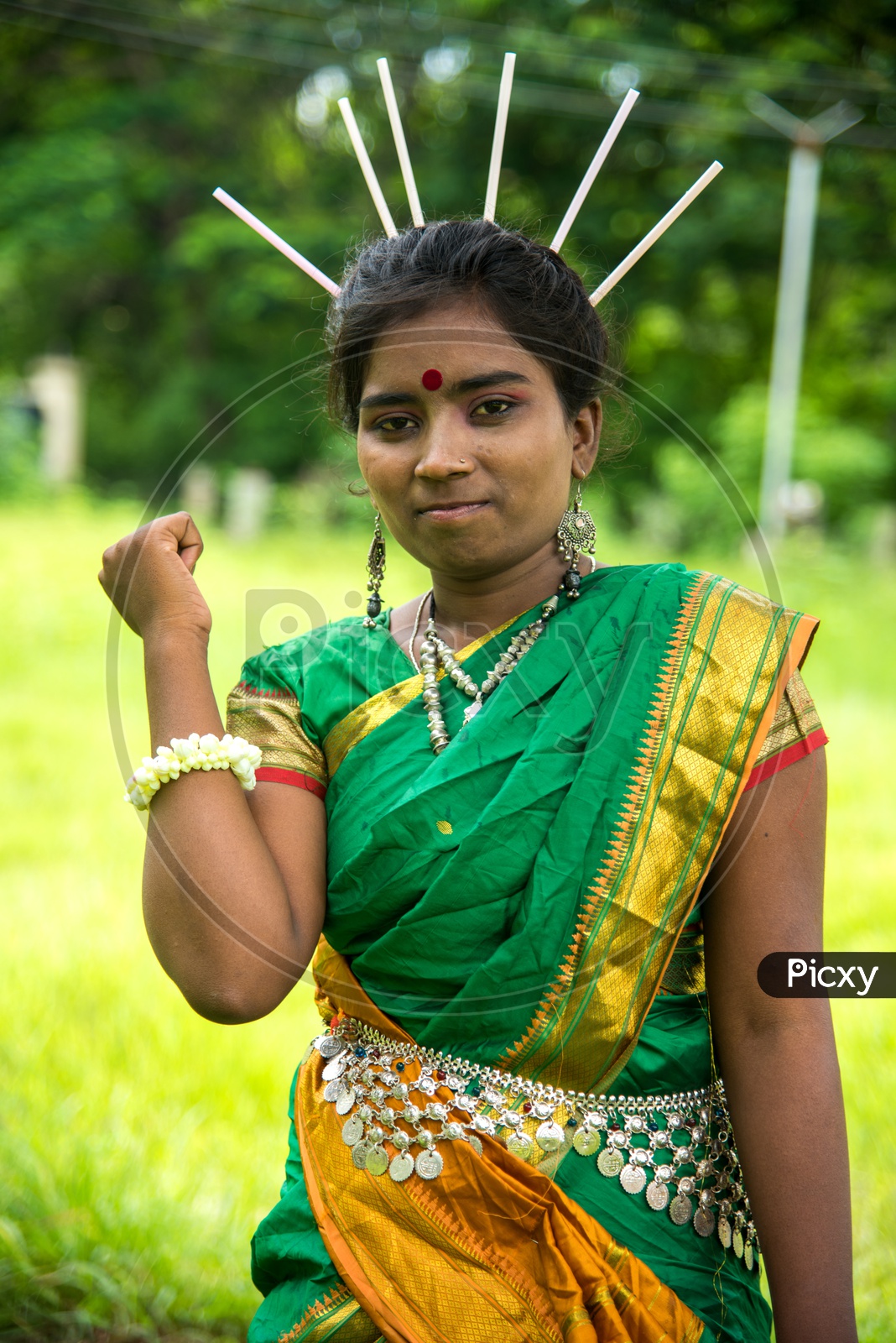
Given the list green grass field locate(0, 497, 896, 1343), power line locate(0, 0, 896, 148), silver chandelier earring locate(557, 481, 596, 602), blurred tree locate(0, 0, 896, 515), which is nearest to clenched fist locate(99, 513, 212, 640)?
green grass field locate(0, 497, 896, 1343)

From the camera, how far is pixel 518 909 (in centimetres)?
141

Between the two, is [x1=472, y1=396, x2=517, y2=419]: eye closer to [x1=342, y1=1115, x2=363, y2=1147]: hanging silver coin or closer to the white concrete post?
[x1=342, y1=1115, x2=363, y2=1147]: hanging silver coin

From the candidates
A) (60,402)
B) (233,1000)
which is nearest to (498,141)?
(233,1000)

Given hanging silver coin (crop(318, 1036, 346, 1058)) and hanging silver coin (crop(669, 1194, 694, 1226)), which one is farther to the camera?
hanging silver coin (crop(318, 1036, 346, 1058))

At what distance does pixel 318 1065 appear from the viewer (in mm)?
1615

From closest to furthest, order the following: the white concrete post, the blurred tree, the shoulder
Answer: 1. the shoulder
2. the blurred tree
3. the white concrete post

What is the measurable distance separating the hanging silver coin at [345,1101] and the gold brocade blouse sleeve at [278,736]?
0.39 meters

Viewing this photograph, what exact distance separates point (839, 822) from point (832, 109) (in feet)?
31.9

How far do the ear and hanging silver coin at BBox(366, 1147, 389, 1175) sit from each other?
927mm

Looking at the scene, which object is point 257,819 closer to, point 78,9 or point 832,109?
point 832,109

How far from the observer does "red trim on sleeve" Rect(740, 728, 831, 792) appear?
4.71 feet

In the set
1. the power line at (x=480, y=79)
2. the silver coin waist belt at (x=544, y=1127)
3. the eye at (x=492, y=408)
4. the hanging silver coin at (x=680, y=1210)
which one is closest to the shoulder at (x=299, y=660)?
the eye at (x=492, y=408)

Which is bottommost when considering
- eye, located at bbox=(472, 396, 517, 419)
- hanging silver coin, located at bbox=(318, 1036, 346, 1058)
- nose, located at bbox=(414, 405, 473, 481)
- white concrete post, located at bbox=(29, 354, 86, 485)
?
hanging silver coin, located at bbox=(318, 1036, 346, 1058)

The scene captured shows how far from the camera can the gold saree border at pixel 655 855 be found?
1397mm
